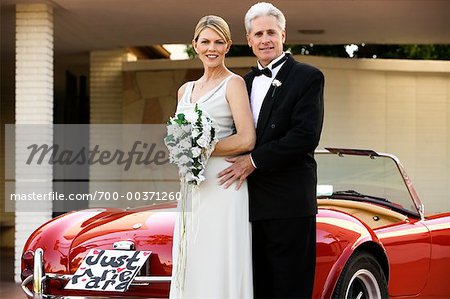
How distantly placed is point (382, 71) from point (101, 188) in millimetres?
5164

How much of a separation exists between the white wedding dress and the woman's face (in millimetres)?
117

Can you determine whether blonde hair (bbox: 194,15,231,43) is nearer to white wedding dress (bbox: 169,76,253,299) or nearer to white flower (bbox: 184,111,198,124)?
white wedding dress (bbox: 169,76,253,299)

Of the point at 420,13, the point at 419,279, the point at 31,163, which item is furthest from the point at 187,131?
the point at 420,13

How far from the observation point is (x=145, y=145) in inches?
554

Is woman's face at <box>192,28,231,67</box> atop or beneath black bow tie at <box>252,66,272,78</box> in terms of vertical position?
atop

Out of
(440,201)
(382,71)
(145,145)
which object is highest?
(382,71)

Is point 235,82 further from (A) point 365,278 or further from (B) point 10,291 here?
(B) point 10,291

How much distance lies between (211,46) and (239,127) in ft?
1.43

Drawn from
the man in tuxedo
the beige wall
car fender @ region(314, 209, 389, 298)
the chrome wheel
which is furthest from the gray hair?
the beige wall

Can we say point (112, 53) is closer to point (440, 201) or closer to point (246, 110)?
point (440, 201)

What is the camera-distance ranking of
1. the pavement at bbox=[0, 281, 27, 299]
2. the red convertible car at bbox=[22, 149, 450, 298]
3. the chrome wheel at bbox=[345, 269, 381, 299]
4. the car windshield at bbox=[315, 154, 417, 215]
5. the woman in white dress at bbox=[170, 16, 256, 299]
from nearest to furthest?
the woman in white dress at bbox=[170, 16, 256, 299], the red convertible car at bbox=[22, 149, 450, 298], the chrome wheel at bbox=[345, 269, 381, 299], the car windshield at bbox=[315, 154, 417, 215], the pavement at bbox=[0, 281, 27, 299]

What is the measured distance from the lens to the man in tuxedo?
3771 millimetres

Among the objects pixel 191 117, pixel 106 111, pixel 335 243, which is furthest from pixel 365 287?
pixel 106 111

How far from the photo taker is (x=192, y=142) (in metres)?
3.82
